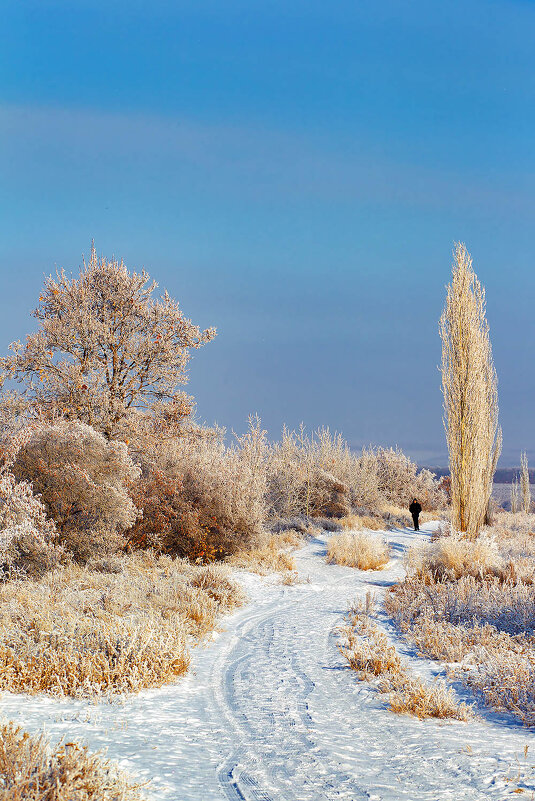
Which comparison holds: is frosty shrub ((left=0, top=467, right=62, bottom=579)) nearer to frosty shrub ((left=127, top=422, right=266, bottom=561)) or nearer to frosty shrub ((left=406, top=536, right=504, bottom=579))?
frosty shrub ((left=127, top=422, right=266, bottom=561))

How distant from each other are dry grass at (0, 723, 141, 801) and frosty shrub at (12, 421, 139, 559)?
281 inches

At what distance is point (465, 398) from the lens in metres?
16.5

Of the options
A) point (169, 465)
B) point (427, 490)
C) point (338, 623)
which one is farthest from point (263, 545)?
point (427, 490)

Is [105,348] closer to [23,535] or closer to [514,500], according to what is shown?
[23,535]

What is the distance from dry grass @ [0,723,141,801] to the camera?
8.87ft

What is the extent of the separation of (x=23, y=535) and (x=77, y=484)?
1.65 metres

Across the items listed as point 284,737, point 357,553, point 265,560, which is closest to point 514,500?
point 357,553

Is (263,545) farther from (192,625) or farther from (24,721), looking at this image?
(24,721)

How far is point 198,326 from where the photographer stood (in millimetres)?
18047

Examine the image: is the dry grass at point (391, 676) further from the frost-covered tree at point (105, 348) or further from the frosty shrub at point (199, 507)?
the frost-covered tree at point (105, 348)

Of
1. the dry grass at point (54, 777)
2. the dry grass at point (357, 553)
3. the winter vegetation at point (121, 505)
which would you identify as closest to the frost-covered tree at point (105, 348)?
the winter vegetation at point (121, 505)

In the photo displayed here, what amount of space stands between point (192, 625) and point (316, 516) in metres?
13.8

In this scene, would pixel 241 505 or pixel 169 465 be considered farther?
pixel 169 465

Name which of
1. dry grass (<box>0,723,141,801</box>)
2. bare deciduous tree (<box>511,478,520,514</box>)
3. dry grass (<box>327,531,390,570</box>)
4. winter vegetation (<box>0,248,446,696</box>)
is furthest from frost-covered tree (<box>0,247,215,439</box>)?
bare deciduous tree (<box>511,478,520,514</box>)
